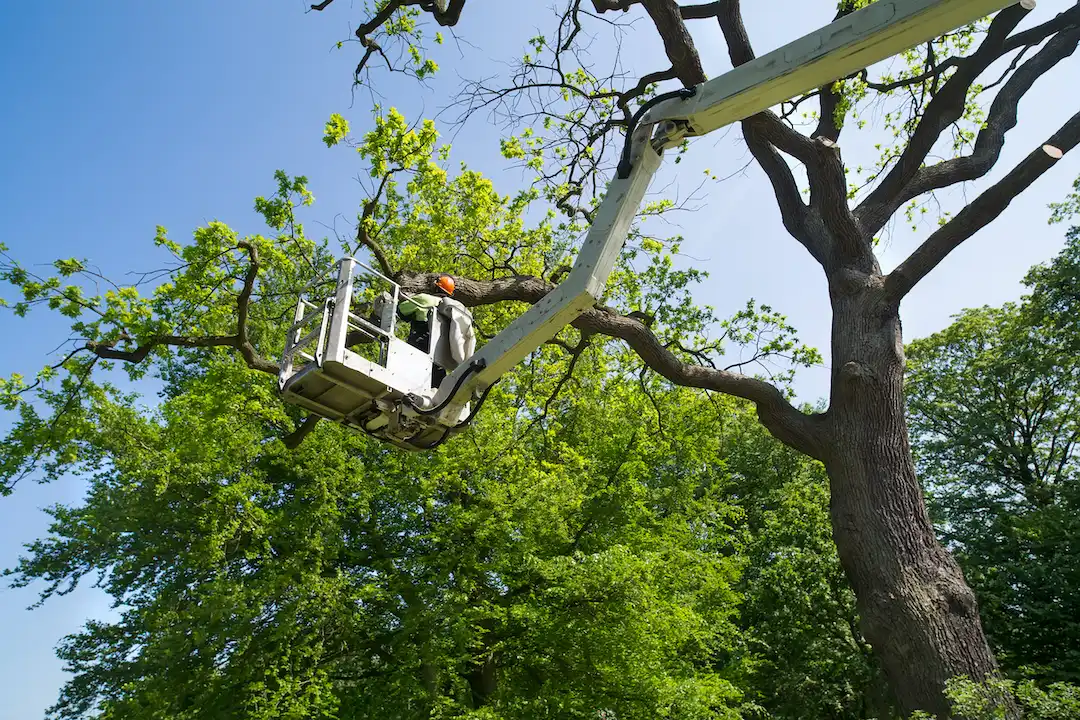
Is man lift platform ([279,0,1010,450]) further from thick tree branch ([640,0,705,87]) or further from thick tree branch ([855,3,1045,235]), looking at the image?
thick tree branch ([855,3,1045,235])

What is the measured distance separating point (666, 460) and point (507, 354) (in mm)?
13371

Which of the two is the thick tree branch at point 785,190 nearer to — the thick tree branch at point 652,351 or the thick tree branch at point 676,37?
the thick tree branch at point 676,37

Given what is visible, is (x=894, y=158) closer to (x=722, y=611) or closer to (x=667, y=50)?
(x=667, y=50)

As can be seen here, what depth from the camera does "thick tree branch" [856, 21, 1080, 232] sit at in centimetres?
925

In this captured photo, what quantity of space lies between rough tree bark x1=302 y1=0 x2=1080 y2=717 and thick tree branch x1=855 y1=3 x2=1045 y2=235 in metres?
0.02

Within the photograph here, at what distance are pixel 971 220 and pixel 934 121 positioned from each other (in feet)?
5.30

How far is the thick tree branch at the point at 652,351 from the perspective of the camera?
823cm

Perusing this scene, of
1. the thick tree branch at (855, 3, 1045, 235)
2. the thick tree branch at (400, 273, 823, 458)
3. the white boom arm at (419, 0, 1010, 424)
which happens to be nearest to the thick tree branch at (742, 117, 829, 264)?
the thick tree branch at (855, 3, 1045, 235)

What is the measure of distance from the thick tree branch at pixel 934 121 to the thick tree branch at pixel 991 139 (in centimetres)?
2

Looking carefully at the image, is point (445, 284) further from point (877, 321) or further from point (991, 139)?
point (991, 139)

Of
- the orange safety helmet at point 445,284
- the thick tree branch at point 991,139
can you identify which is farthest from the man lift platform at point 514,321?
the thick tree branch at point 991,139

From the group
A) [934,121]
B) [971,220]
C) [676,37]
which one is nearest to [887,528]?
[971,220]

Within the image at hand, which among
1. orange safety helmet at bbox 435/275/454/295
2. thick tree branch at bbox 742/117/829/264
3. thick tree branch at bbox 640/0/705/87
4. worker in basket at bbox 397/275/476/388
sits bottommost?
worker in basket at bbox 397/275/476/388

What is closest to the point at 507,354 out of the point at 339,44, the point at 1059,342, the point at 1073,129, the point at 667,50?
the point at 667,50
